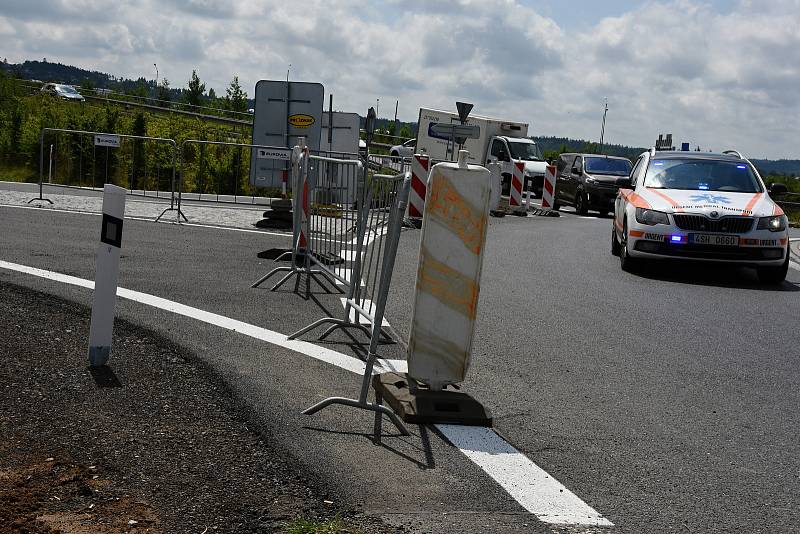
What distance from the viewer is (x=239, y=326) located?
8062 mm

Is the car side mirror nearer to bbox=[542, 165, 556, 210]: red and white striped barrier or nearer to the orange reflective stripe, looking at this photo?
the orange reflective stripe

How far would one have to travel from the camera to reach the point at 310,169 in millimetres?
10266

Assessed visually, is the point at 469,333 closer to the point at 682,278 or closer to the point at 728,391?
the point at 728,391

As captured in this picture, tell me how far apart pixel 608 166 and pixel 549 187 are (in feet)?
8.67

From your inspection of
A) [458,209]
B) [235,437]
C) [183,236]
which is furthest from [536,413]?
[183,236]

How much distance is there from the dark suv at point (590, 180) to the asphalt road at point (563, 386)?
17.4 meters

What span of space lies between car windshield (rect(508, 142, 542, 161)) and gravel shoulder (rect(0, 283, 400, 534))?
26.8m

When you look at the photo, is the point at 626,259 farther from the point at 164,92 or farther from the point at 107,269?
the point at 164,92

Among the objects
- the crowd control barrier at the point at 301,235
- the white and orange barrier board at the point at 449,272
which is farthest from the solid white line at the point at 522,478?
the crowd control barrier at the point at 301,235

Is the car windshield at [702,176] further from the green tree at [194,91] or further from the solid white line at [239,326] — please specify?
the green tree at [194,91]

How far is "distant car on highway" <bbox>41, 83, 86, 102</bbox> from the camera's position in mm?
79625

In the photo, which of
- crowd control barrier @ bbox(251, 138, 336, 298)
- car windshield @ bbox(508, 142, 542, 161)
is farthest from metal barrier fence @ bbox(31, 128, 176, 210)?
crowd control barrier @ bbox(251, 138, 336, 298)

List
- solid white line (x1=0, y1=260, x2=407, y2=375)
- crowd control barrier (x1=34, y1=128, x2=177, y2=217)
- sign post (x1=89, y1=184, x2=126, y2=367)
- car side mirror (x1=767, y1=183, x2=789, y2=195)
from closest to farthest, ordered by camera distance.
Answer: sign post (x1=89, y1=184, x2=126, y2=367)
solid white line (x1=0, y1=260, x2=407, y2=375)
car side mirror (x1=767, y1=183, x2=789, y2=195)
crowd control barrier (x1=34, y1=128, x2=177, y2=217)

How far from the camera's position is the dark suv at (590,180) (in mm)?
31000
